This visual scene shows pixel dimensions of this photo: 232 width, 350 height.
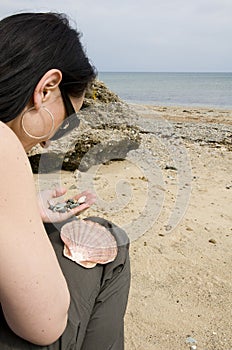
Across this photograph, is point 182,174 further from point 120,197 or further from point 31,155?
point 31,155

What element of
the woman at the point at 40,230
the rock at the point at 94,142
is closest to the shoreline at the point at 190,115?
the rock at the point at 94,142

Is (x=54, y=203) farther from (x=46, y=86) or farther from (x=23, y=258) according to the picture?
(x=23, y=258)

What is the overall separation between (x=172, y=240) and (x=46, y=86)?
1835mm

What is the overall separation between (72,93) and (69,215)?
59cm

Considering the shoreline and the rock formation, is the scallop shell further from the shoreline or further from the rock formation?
the shoreline

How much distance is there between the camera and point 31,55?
122cm

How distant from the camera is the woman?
1.03 meters

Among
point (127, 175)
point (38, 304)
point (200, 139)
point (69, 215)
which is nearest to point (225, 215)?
point (127, 175)

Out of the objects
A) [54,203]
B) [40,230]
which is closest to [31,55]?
[40,230]

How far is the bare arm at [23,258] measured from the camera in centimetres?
101

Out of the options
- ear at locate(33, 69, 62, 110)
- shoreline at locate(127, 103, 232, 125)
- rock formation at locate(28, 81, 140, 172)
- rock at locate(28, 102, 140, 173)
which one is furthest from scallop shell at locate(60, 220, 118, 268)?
shoreline at locate(127, 103, 232, 125)

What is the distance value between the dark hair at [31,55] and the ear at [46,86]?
1 cm

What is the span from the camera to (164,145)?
5.96 metres

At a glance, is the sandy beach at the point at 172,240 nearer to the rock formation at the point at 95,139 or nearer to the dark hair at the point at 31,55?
the rock formation at the point at 95,139
